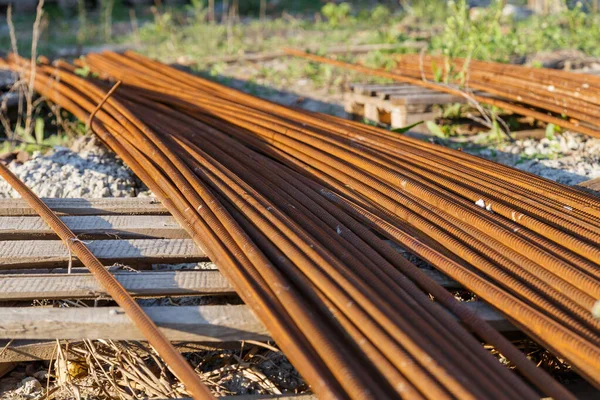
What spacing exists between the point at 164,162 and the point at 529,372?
6.69ft

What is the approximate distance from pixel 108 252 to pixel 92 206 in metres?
0.55

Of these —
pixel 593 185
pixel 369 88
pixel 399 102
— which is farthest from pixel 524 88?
pixel 593 185

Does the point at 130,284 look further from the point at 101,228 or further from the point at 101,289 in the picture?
the point at 101,228

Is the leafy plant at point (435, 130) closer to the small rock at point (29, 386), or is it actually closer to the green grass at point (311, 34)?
the green grass at point (311, 34)

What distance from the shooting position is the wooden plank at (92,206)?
3187 millimetres

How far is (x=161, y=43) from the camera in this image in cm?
1017

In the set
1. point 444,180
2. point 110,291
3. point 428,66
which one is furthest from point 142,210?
point 428,66

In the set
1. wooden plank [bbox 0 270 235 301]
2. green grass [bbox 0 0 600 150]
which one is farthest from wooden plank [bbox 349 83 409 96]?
wooden plank [bbox 0 270 235 301]

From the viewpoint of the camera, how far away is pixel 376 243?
8.59 ft

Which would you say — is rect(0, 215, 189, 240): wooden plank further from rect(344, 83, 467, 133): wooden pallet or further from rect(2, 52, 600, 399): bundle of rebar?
rect(344, 83, 467, 133): wooden pallet

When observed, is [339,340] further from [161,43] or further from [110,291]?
[161,43]

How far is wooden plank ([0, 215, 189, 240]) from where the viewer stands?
296 cm

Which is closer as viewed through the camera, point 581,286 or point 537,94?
point 581,286

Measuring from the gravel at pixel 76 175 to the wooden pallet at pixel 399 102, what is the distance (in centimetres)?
210
